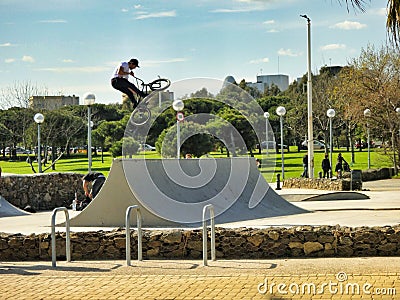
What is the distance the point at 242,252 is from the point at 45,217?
32.1ft

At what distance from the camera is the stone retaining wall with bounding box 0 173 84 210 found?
25.4 metres

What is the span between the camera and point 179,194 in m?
18.0

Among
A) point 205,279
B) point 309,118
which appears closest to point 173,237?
point 205,279

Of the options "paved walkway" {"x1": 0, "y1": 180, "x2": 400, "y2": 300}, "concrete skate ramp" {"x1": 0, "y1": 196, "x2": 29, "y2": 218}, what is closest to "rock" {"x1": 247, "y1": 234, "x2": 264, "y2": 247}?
"paved walkway" {"x1": 0, "y1": 180, "x2": 400, "y2": 300}

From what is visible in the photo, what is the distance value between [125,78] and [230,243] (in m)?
6.31

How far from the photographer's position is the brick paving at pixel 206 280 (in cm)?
935

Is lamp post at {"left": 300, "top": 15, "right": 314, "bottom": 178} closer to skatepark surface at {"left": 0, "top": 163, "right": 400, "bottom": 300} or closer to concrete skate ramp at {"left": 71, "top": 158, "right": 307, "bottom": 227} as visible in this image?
concrete skate ramp at {"left": 71, "top": 158, "right": 307, "bottom": 227}

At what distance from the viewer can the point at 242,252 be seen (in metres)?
12.6

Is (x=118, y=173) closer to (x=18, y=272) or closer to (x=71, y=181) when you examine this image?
(x=18, y=272)

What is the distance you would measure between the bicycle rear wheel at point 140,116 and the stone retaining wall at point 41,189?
26.5 ft

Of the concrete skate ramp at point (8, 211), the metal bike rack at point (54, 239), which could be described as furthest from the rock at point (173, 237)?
the concrete skate ramp at point (8, 211)

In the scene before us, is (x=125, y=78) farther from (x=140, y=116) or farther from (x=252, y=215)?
(x=252, y=215)

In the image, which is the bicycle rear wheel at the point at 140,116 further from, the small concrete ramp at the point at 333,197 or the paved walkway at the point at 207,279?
the small concrete ramp at the point at 333,197

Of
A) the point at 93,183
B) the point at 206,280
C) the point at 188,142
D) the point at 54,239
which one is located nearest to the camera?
the point at 206,280
